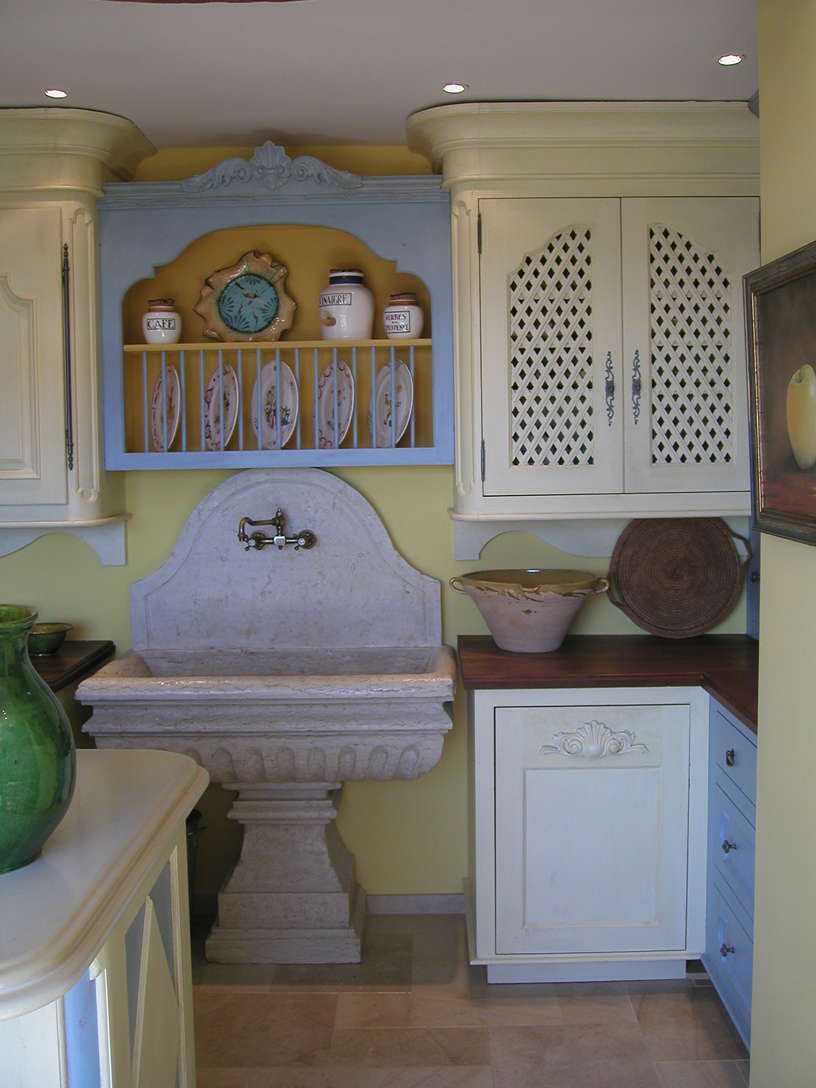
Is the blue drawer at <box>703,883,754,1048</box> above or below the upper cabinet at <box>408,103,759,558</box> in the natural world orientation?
below

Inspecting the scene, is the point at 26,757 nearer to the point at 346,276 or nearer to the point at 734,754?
the point at 734,754

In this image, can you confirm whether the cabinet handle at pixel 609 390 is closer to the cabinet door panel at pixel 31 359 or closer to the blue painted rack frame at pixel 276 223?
the blue painted rack frame at pixel 276 223

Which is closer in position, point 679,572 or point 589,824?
point 589,824

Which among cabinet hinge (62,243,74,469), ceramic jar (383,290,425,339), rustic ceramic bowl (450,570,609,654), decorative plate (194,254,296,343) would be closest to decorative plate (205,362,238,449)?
decorative plate (194,254,296,343)

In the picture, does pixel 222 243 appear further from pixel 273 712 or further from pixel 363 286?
pixel 273 712

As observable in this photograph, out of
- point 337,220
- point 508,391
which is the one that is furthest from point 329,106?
point 508,391

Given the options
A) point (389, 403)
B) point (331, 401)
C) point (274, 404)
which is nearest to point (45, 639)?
point (274, 404)

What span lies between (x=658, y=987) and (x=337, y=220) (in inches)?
91.7

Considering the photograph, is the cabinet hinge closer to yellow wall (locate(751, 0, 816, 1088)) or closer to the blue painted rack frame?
the blue painted rack frame

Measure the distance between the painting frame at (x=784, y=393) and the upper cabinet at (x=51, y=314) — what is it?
1820mm

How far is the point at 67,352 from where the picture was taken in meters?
2.75

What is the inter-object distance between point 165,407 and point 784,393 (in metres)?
1.78

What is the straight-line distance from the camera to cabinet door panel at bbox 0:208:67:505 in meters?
2.71

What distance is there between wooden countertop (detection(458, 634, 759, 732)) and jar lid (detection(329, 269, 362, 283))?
3.71 ft
